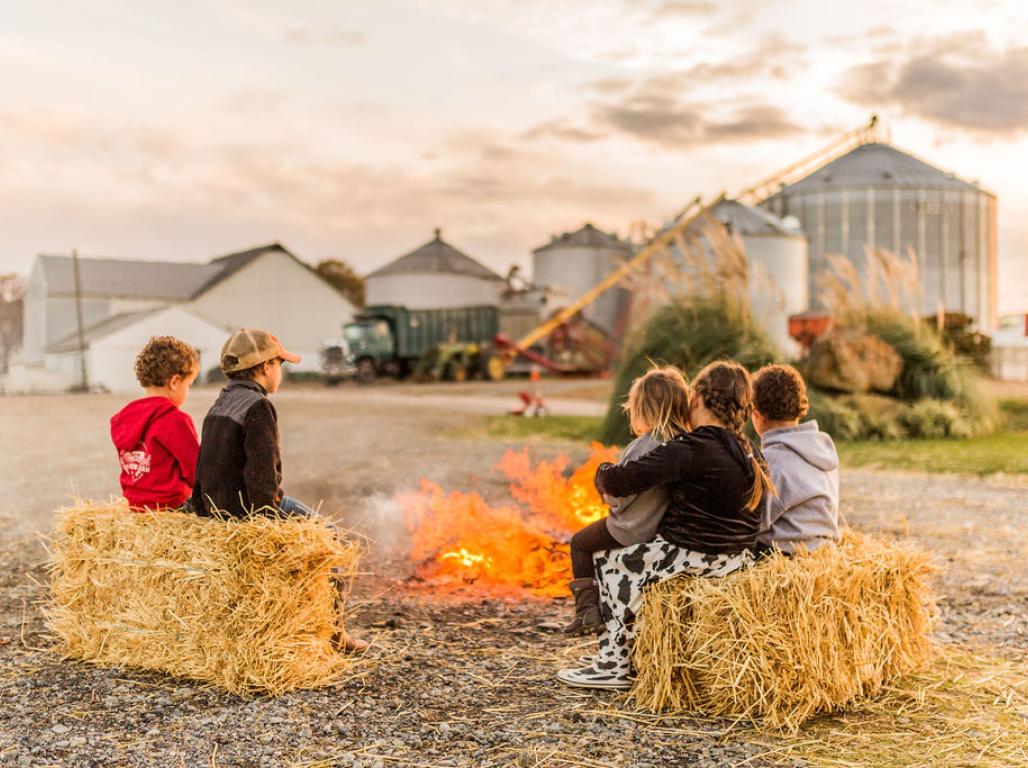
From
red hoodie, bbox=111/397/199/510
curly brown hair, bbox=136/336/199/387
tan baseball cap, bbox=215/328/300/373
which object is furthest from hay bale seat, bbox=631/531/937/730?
curly brown hair, bbox=136/336/199/387

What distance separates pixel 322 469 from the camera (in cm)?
1025

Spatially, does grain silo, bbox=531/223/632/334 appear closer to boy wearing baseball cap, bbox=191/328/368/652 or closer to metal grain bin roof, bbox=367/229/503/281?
metal grain bin roof, bbox=367/229/503/281

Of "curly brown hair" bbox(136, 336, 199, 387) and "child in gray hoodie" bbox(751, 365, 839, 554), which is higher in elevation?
"curly brown hair" bbox(136, 336, 199, 387)

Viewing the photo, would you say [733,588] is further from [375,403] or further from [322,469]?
[375,403]

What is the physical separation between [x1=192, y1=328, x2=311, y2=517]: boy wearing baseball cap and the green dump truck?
27.9 meters

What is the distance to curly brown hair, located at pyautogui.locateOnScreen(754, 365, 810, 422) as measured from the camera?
4.05m

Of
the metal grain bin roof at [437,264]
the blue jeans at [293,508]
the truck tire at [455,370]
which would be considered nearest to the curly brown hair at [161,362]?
the blue jeans at [293,508]

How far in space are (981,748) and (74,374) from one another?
36.2m

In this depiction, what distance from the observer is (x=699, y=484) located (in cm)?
366

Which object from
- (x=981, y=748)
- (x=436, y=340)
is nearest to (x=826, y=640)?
(x=981, y=748)

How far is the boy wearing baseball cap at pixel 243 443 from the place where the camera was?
3.84m

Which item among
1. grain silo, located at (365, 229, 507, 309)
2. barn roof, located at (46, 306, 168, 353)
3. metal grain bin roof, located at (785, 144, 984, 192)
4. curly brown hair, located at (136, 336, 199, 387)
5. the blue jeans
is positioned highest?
metal grain bin roof, located at (785, 144, 984, 192)

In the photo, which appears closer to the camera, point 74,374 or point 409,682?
point 409,682

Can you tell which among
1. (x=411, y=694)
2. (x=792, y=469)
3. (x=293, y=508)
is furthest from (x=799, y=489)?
(x=293, y=508)
